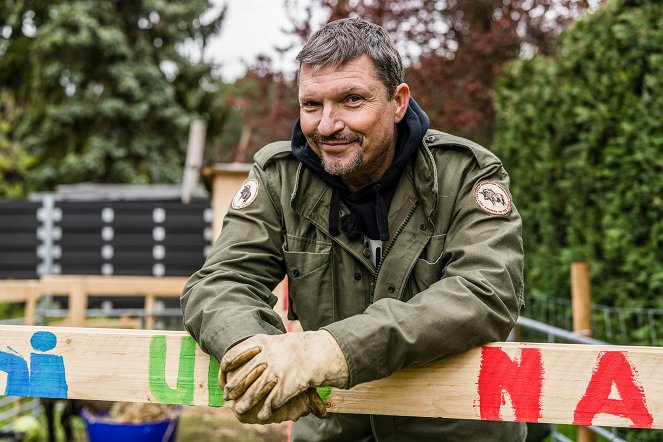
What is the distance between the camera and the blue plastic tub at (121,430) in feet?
12.7

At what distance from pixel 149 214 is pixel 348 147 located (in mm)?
9144

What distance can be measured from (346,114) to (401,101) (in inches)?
9.1

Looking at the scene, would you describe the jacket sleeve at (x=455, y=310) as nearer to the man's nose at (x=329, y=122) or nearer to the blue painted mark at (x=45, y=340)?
the man's nose at (x=329, y=122)

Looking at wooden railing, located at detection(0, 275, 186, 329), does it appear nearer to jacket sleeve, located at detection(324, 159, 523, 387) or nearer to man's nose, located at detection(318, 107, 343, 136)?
man's nose, located at detection(318, 107, 343, 136)

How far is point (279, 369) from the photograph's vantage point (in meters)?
1.27

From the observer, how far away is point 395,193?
6.18 feet

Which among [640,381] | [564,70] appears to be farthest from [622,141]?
[640,381]

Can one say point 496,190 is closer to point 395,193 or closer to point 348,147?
point 395,193

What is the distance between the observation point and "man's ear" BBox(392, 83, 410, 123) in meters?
1.89

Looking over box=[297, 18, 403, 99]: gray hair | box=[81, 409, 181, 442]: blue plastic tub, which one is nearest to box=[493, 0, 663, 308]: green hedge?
box=[297, 18, 403, 99]: gray hair

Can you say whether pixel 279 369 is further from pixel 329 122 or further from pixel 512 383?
pixel 329 122

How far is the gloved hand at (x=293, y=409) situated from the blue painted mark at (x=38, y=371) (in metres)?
0.45

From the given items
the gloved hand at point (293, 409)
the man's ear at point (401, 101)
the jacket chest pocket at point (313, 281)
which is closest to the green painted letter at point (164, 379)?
the gloved hand at point (293, 409)

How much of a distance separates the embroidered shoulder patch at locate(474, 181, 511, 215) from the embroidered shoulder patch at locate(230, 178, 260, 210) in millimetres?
616
